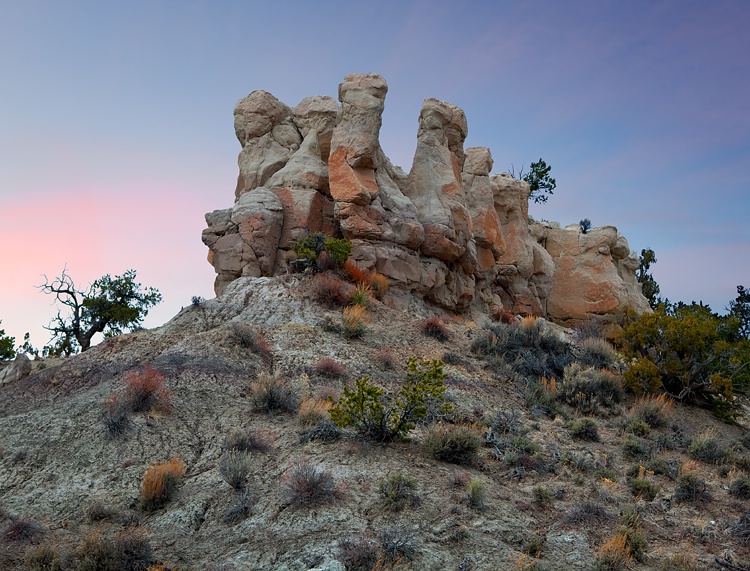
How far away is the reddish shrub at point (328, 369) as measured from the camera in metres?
15.8

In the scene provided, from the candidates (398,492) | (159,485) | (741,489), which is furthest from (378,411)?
(741,489)

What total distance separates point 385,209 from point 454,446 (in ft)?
40.2

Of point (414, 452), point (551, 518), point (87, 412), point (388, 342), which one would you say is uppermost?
point (388, 342)

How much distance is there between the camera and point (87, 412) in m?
13.5

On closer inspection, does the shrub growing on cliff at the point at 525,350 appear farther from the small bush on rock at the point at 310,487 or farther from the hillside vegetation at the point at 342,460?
the small bush on rock at the point at 310,487

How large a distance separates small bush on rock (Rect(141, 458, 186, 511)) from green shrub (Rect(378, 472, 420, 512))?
11.3ft

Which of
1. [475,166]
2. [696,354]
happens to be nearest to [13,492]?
[696,354]

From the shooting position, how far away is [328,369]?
15781 mm

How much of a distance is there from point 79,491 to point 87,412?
2.80 meters

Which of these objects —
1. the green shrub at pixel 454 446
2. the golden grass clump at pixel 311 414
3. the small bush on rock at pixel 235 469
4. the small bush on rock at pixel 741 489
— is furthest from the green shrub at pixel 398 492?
the small bush on rock at pixel 741 489

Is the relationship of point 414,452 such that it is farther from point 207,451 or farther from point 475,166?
point 475,166

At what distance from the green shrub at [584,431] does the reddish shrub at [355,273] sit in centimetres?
904

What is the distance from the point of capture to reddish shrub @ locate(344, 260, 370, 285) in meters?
21.4

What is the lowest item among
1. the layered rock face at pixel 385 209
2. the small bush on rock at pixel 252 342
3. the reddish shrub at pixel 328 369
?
the reddish shrub at pixel 328 369
